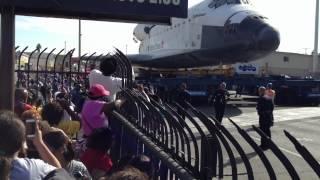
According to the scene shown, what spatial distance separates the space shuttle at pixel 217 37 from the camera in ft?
76.3

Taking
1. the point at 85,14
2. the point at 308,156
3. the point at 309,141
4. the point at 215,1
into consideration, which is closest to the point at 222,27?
the point at 215,1


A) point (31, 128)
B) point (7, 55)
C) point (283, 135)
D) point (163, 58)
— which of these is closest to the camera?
point (31, 128)

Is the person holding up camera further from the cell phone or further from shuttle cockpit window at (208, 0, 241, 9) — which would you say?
shuttle cockpit window at (208, 0, 241, 9)

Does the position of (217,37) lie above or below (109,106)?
above

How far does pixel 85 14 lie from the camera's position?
7129mm

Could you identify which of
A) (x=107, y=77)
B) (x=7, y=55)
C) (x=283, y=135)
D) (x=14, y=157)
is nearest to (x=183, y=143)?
(x=14, y=157)

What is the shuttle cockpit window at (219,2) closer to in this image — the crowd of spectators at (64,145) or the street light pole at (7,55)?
the crowd of spectators at (64,145)

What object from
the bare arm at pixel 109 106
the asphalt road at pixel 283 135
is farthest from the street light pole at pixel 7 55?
the asphalt road at pixel 283 135

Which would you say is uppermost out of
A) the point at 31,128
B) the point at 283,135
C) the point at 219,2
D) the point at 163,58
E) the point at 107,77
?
the point at 219,2

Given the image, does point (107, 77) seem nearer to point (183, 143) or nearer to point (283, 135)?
point (183, 143)

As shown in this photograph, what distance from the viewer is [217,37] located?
2502 cm

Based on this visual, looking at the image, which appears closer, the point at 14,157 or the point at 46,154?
the point at 14,157

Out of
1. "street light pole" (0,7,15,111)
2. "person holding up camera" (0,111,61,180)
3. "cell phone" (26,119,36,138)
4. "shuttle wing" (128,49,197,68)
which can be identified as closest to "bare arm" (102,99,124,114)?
"street light pole" (0,7,15,111)

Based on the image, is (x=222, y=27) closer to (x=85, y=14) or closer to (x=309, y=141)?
(x=309, y=141)
